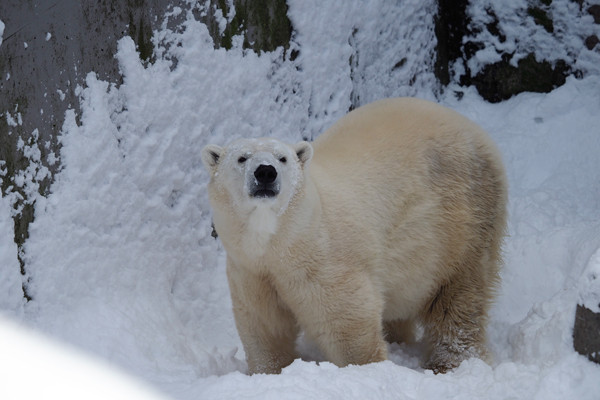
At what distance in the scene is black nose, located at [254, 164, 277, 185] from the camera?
149 inches

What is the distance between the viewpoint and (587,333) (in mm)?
3262

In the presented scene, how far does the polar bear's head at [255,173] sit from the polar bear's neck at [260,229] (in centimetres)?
2

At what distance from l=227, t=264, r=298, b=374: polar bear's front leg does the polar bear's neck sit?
8.6 inches

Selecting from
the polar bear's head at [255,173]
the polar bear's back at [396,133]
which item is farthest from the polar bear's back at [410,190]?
the polar bear's head at [255,173]

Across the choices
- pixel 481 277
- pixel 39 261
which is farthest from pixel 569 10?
pixel 39 261

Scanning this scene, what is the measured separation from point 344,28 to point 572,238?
2.26 metres

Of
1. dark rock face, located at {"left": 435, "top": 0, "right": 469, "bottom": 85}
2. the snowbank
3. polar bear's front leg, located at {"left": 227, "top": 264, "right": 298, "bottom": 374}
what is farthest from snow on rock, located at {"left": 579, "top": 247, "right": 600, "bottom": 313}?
dark rock face, located at {"left": 435, "top": 0, "right": 469, "bottom": 85}

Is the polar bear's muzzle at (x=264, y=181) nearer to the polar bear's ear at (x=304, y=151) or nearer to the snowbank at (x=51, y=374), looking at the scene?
the polar bear's ear at (x=304, y=151)

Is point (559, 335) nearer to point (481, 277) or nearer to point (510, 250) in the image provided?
point (481, 277)

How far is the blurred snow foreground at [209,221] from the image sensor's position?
11.7ft

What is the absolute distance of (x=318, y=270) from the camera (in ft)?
12.9

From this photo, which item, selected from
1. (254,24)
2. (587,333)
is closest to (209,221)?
(254,24)

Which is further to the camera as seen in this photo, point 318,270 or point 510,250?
point 510,250

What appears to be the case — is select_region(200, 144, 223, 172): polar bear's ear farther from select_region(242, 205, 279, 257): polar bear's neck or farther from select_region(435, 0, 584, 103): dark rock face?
select_region(435, 0, 584, 103): dark rock face
